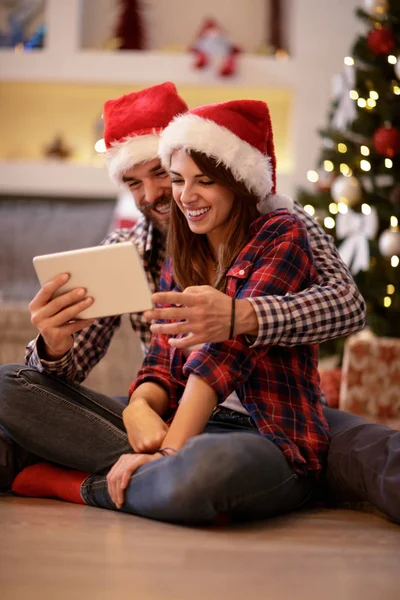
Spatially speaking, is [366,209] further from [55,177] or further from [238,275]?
[55,177]

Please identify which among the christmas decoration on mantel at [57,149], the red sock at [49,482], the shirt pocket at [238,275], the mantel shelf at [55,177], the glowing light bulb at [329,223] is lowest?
the red sock at [49,482]

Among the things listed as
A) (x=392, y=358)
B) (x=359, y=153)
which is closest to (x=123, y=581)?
(x=392, y=358)

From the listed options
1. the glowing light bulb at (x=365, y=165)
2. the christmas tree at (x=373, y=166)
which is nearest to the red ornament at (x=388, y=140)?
the christmas tree at (x=373, y=166)

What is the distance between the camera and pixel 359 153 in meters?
3.47

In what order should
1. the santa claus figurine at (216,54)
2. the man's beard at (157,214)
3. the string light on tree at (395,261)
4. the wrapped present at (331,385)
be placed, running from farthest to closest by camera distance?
the santa claus figurine at (216,54) < the string light on tree at (395,261) < the wrapped present at (331,385) < the man's beard at (157,214)

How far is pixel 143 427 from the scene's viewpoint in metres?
1.58

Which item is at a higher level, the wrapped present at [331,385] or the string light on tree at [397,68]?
the string light on tree at [397,68]

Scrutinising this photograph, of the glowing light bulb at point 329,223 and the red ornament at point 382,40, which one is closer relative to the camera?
the red ornament at point 382,40

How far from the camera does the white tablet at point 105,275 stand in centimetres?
147

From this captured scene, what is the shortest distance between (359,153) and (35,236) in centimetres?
204

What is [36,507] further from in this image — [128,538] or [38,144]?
[38,144]

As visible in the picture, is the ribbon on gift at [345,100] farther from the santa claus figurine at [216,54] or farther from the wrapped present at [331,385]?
the santa claus figurine at [216,54]

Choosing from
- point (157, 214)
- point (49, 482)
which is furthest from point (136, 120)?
point (49, 482)

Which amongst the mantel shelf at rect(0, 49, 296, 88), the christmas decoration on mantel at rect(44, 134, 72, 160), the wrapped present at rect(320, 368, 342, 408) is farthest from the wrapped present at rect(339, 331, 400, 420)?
the christmas decoration on mantel at rect(44, 134, 72, 160)
